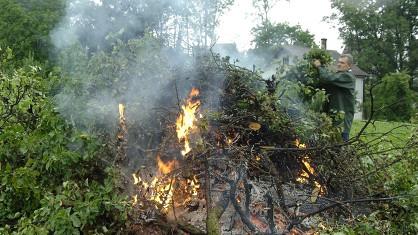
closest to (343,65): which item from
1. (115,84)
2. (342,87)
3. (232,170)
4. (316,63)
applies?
(342,87)

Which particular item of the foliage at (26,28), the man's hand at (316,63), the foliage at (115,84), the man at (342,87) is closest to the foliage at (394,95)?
the foliage at (26,28)

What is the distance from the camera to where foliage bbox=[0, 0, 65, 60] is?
408 inches

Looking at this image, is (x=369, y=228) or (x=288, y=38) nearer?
(x=369, y=228)

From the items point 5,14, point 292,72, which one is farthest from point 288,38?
point 292,72

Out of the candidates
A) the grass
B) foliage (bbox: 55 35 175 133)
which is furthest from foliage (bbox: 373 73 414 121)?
foliage (bbox: 55 35 175 133)

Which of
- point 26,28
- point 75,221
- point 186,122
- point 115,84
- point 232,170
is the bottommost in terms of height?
point 75,221

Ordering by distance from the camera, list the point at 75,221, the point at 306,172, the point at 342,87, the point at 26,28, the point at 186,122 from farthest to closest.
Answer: the point at 26,28, the point at 342,87, the point at 306,172, the point at 186,122, the point at 75,221

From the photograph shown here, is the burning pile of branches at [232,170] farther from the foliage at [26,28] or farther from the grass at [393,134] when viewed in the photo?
the foliage at [26,28]

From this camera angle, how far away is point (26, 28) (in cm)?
1112

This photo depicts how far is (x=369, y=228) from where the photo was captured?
337 centimetres

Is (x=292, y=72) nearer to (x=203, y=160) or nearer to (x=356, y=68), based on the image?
(x=203, y=160)

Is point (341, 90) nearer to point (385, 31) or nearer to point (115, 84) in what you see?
point (115, 84)

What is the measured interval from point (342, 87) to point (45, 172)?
3797mm

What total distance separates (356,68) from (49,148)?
3781 centimetres
